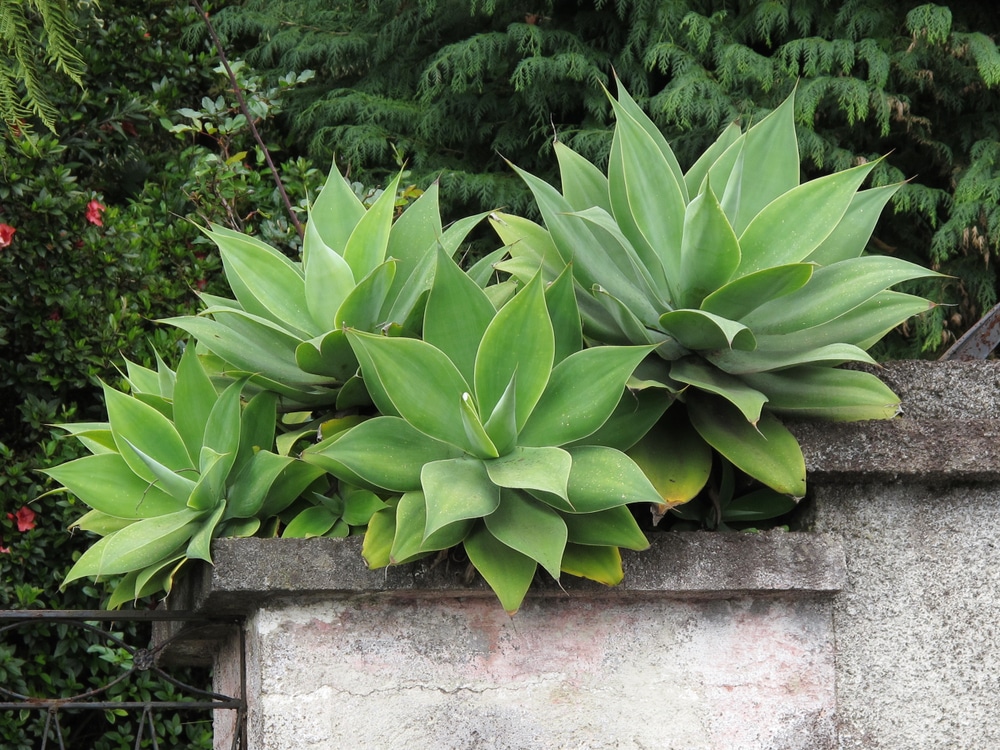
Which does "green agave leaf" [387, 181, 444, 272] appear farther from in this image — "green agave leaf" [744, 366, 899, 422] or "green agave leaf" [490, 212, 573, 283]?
"green agave leaf" [744, 366, 899, 422]

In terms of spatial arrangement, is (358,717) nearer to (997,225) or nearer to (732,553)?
(732,553)

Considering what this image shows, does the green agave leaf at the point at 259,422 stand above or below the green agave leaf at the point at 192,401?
below

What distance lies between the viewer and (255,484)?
A: 1762 millimetres

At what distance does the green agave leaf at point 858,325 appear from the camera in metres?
1.73

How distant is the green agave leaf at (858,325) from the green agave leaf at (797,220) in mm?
129

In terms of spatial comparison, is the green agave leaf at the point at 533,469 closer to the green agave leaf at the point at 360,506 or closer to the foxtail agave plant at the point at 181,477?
the green agave leaf at the point at 360,506

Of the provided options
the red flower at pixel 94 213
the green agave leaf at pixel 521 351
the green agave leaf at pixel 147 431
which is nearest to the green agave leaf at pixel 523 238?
the green agave leaf at pixel 521 351

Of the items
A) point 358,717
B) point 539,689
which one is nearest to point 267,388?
point 358,717

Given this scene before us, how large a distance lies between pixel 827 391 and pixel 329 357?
87cm

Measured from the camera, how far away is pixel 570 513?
1601 millimetres

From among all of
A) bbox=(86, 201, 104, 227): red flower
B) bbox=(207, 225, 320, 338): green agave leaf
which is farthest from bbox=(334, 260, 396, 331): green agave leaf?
bbox=(86, 201, 104, 227): red flower

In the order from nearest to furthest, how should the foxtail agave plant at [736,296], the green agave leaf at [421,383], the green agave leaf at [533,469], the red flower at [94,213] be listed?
the green agave leaf at [533,469]
the green agave leaf at [421,383]
the foxtail agave plant at [736,296]
the red flower at [94,213]

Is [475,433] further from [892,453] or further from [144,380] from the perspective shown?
[144,380]

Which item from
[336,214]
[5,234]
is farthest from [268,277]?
[5,234]
